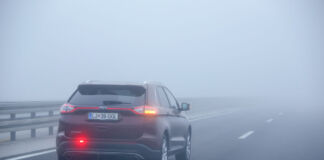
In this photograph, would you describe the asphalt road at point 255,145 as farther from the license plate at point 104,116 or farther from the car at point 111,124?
the license plate at point 104,116

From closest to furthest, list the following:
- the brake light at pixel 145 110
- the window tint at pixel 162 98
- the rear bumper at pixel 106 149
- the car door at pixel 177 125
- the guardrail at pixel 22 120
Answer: the rear bumper at pixel 106 149, the brake light at pixel 145 110, the window tint at pixel 162 98, the car door at pixel 177 125, the guardrail at pixel 22 120

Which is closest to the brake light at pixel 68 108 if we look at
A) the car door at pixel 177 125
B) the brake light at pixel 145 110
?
the brake light at pixel 145 110

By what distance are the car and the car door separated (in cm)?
76

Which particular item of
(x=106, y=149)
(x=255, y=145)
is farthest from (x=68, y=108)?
(x=255, y=145)

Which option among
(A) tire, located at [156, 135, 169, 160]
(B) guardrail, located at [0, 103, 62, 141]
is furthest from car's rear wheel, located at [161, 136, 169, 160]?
(B) guardrail, located at [0, 103, 62, 141]

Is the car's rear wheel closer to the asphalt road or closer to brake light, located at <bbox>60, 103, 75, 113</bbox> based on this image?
brake light, located at <bbox>60, 103, 75, 113</bbox>

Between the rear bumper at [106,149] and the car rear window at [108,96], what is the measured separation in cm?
54

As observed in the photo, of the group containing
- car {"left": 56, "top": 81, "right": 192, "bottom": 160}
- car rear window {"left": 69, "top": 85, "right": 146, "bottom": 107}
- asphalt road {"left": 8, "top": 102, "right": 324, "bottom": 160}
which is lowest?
asphalt road {"left": 8, "top": 102, "right": 324, "bottom": 160}

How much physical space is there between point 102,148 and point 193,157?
3400 millimetres

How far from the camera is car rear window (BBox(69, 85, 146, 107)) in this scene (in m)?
6.92

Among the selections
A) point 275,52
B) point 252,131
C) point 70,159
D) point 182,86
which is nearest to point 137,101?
point 70,159

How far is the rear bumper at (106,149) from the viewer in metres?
6.73

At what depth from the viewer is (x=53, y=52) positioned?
99125mm

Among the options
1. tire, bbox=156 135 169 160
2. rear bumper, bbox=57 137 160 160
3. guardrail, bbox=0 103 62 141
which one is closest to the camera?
rear bumper, bbox=57 137 160 160
